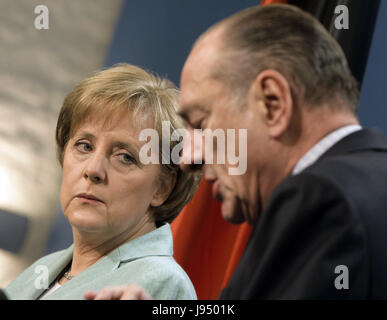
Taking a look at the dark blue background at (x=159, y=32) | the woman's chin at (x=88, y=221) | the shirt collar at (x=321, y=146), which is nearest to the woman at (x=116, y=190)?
the woman's chin at (x=88, y=221)

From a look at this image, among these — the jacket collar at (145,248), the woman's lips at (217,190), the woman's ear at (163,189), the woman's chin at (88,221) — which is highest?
the woman's lips at (217,190)

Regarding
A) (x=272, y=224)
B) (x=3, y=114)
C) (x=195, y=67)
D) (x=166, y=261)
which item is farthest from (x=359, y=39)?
(x=3, y=114)

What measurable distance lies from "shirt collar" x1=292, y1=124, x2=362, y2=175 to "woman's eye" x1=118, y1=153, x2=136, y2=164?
0.58 metres

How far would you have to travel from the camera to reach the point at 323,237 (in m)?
0.64

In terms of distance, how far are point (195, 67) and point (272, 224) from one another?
0.94 ft

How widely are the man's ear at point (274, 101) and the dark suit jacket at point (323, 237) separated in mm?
91

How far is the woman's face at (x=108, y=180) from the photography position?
1255mm

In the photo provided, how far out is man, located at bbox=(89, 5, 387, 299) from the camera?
63cm

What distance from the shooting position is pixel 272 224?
2.25 ft

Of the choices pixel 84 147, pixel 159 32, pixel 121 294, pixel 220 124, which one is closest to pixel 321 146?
pixel 220 124

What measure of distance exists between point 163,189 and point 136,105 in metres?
0.21

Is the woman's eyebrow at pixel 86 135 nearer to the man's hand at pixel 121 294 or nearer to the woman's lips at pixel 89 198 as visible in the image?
the woman's lips at pixel 89 198

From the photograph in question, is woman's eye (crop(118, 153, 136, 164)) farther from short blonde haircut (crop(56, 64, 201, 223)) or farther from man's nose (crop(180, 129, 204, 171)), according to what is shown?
man's nose (crop(180, 129, 204, 171))

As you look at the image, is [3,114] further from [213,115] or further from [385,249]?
[385,249]
